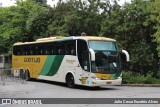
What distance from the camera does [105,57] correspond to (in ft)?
71.3

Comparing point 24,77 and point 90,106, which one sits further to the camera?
point 24,77

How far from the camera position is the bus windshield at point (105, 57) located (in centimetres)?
2158

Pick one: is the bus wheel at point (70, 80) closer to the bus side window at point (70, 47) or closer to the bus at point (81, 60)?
the bus at point (81, 60)

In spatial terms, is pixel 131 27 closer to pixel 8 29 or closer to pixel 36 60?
pixel 36 60

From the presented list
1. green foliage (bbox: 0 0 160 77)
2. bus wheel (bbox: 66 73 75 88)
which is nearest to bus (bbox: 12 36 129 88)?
bus wheel (bbox: 66 73 75 88)

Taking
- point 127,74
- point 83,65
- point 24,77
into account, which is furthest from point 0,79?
point 127,74

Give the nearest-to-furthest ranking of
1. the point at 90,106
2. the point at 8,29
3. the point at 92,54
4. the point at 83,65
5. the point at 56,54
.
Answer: the point at 90,106
the point at 92,54
the point at 83,65
the point at 56,54
the point at 8,29

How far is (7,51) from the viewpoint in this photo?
4350cm

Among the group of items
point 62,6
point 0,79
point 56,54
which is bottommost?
point 0,79

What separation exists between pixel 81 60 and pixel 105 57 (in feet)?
5.38

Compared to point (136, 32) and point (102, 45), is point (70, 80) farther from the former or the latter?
Answer: point (136, 32)

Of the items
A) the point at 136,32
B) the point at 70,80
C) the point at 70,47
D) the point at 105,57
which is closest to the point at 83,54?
the point at 105,57

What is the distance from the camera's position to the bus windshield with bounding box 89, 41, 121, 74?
70.8ft

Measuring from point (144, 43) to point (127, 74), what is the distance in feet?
10.8
